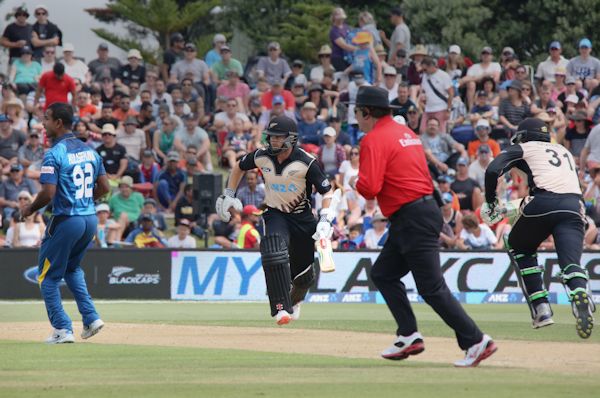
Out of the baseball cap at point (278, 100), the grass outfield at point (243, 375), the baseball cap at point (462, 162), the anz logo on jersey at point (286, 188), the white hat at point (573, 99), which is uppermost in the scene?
the anz logo on jersey at point (286, 188)

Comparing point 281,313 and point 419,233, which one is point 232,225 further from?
point 419,233

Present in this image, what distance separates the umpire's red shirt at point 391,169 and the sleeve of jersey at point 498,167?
2.06 meters

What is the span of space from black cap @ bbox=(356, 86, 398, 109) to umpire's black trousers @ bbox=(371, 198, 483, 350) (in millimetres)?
882

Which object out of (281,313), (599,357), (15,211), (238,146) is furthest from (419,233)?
(238,146)

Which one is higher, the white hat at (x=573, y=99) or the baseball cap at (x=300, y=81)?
the baseball cap at (x=300, y=81)

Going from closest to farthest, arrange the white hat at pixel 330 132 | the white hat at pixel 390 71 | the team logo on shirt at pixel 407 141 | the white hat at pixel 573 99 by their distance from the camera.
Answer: the team logo on shirt at pixel 407 141, the white hat at pixel 330 132, the white hat at pixel 390 71, the white hat at pixel 573 99

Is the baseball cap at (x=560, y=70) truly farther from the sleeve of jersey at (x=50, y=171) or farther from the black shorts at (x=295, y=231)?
the sleeve of jersey at (x=50, y=171)

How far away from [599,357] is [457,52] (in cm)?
1843

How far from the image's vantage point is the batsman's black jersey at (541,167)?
40.0 feet

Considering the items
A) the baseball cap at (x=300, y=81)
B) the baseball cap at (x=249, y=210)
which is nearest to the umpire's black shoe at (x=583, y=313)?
the baseball cap at (x=249, y=210)

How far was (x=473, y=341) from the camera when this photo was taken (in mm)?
9625

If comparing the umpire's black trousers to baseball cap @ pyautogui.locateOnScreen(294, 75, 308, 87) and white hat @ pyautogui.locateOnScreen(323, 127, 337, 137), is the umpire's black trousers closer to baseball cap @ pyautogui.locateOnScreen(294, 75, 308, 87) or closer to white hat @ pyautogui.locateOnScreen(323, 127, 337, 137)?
white hat @ pyautogui.locateOnScreen(323, 127, 337, 137)

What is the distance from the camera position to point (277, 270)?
42.6 feet

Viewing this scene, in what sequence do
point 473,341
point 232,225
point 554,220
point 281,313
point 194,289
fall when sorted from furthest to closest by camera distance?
point 232,225
point 194,289
point 281,313
point 554,220
point 473,341
